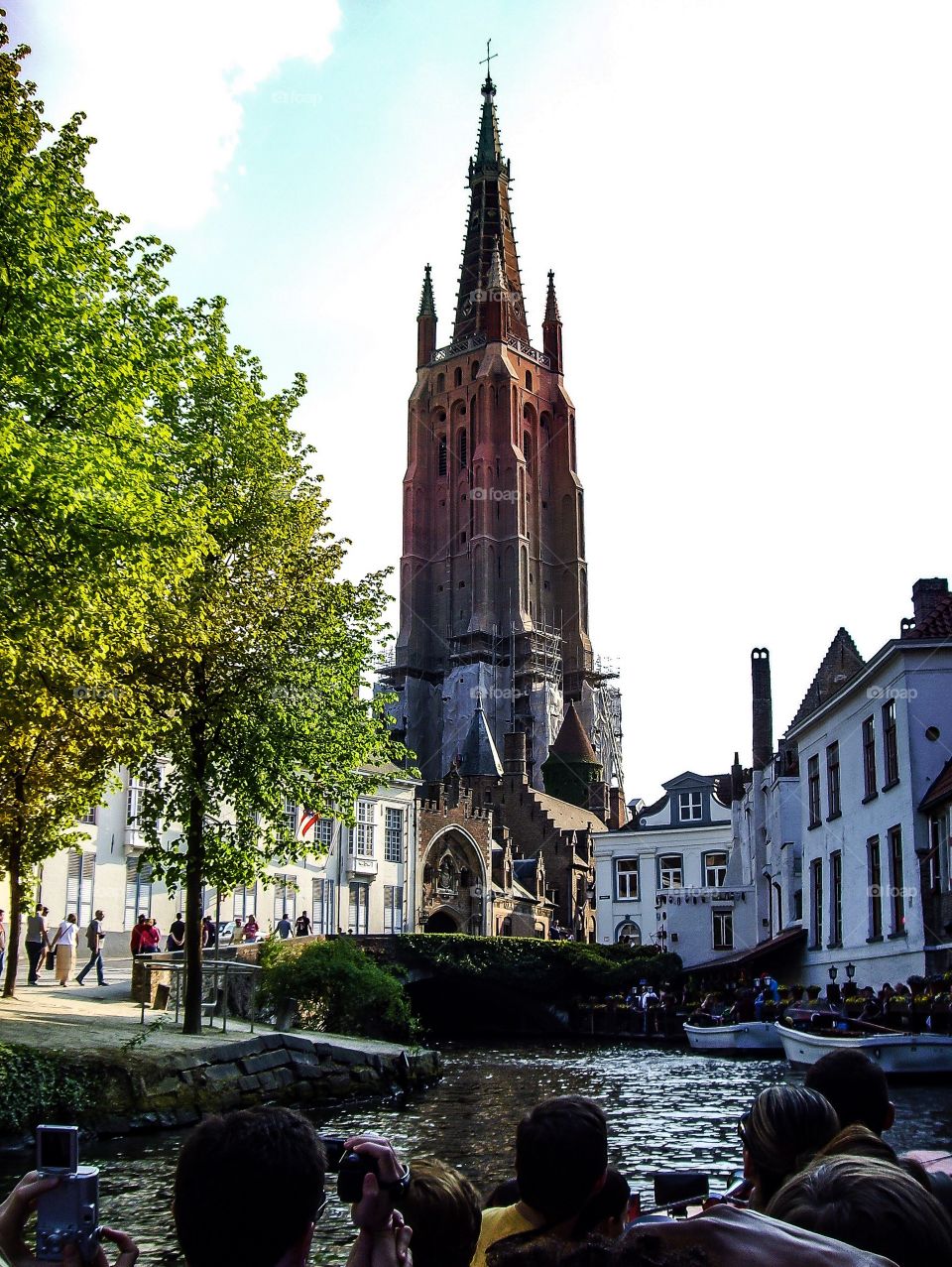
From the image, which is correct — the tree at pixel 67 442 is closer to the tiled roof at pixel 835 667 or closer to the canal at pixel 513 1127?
the canal at pixel 513 1127

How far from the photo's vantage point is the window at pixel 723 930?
Result: 54438 mm

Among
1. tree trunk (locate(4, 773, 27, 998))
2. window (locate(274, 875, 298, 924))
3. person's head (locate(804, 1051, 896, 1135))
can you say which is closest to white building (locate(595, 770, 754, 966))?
window (locate(274, 875, 298, 924))

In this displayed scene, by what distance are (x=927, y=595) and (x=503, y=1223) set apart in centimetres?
3152

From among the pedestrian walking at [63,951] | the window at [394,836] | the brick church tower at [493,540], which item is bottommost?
the pedestrian walking at [63,951]

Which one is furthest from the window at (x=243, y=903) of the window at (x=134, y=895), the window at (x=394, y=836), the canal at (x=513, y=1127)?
Answer: the canal at (x=513, y=1127)

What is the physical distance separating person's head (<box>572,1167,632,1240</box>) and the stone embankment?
578 inches

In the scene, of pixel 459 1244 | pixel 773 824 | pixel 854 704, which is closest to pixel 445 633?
pixel 773 824

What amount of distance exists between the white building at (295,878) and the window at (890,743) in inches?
499

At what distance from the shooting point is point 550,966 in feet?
172

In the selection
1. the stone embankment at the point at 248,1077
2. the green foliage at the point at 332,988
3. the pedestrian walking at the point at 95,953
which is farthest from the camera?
the pedestrian walking at the point at 95,953

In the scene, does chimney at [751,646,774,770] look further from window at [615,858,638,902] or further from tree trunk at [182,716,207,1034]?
tree trunk at [182,716,207,1034]

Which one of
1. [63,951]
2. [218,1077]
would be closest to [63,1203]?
[218,1077]

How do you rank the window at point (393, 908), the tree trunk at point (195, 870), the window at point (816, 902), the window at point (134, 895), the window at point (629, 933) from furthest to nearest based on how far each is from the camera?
the window at point (629, 933) → the window at point (393, 908) → the window at point (134, 895) → the window at point (816, 902) → the tree trunk at point (195, 870)

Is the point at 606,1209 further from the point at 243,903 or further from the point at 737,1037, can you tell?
the point at 243,903
